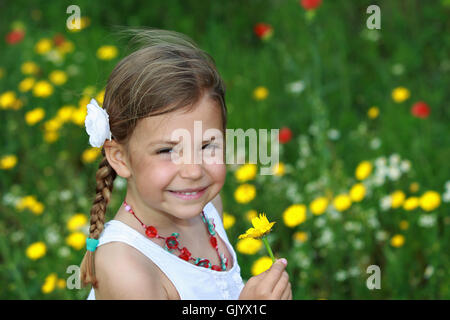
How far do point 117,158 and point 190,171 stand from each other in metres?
0.19

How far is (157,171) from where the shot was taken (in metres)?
1.13

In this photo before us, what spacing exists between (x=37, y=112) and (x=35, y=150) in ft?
0.89

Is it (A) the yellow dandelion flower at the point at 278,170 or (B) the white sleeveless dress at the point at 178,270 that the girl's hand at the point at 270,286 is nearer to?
(B) the white sleeveless dress at the point at 178,270

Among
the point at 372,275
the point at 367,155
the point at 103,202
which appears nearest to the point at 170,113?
the point at 103,202

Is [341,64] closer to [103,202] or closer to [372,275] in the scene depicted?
[372,275]

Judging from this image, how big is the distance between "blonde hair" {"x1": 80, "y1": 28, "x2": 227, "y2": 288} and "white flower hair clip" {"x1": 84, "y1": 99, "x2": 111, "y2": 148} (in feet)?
0.08

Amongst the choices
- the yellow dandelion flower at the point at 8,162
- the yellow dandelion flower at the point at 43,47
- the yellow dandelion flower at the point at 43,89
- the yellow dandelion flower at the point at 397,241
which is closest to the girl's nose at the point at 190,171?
the yellow dandelion flower at the point at 397,241

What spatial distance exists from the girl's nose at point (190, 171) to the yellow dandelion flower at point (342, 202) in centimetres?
88

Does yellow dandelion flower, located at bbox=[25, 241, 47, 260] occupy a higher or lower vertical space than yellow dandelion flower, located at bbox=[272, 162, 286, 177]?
lower

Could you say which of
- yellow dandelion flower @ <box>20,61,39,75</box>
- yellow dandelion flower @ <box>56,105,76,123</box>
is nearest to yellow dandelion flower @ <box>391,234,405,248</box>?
yellow dandelion flower @ <box>56,105,76,123</box>

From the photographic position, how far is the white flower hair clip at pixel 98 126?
117 centimetres

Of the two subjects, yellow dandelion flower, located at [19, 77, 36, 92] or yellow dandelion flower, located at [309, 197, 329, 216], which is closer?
yellow dandelion flower, located at [309, 197, 329, 216]

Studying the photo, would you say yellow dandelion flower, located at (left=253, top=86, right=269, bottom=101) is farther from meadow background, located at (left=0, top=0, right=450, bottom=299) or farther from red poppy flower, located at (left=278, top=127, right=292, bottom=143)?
red poppy flower, located at (left=278, top=127, right=292, bottom=143)

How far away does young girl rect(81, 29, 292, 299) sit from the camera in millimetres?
1114
